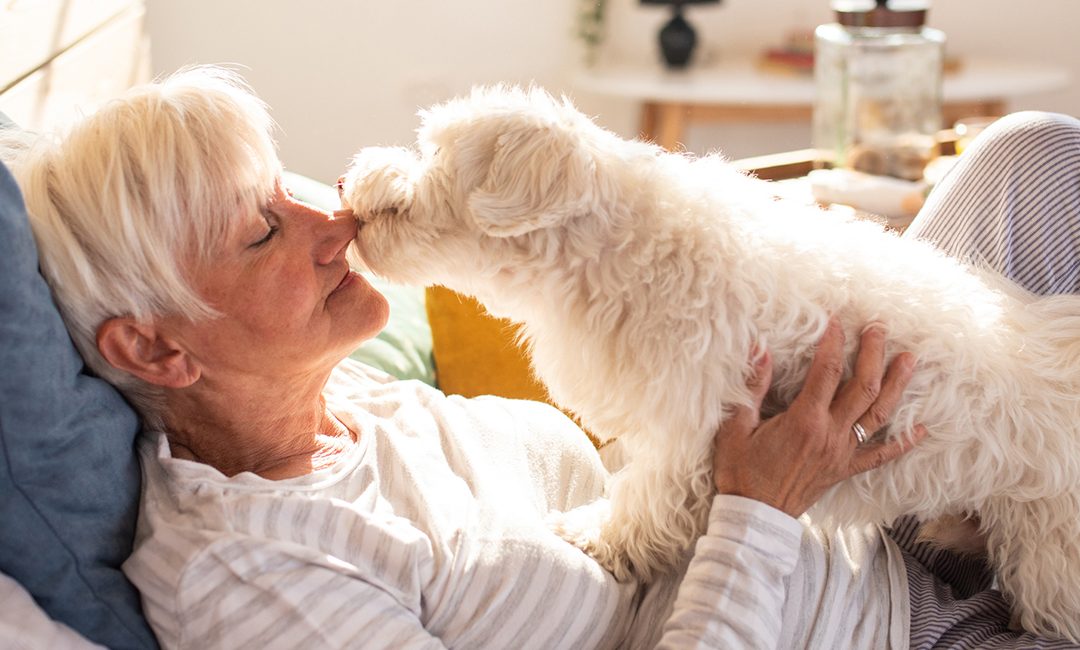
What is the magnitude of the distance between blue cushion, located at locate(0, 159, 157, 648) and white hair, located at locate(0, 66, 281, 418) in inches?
2.2

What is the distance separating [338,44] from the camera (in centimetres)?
421

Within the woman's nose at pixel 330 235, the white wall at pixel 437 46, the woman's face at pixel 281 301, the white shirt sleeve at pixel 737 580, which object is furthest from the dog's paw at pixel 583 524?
the white wall at pixel 437 46

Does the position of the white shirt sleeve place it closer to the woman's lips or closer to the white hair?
the woman's lips

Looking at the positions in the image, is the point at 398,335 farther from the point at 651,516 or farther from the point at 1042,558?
the point at 1042,558

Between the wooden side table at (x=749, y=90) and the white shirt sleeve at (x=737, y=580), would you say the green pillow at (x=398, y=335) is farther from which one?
the wooden side table at (x=749, y=90)

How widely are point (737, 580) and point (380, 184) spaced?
73 cm

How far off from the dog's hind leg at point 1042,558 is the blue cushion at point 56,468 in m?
1.15

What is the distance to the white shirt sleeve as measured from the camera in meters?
1.30

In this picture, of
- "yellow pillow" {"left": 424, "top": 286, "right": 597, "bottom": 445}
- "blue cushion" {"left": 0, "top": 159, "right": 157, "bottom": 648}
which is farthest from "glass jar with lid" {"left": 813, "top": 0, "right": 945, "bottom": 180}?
"blue cushion" {"left": 0, "top": 159, "right": 157, "bottom": 648}

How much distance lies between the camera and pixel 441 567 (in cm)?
136

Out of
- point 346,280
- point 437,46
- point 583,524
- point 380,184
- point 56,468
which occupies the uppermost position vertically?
point 380,184

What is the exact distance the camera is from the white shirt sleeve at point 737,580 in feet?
4.28

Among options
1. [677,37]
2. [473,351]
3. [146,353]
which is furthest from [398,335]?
[677,37]

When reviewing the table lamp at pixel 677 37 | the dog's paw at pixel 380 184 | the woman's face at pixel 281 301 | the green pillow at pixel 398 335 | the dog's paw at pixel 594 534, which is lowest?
the dog's paw at pixel 594 534
